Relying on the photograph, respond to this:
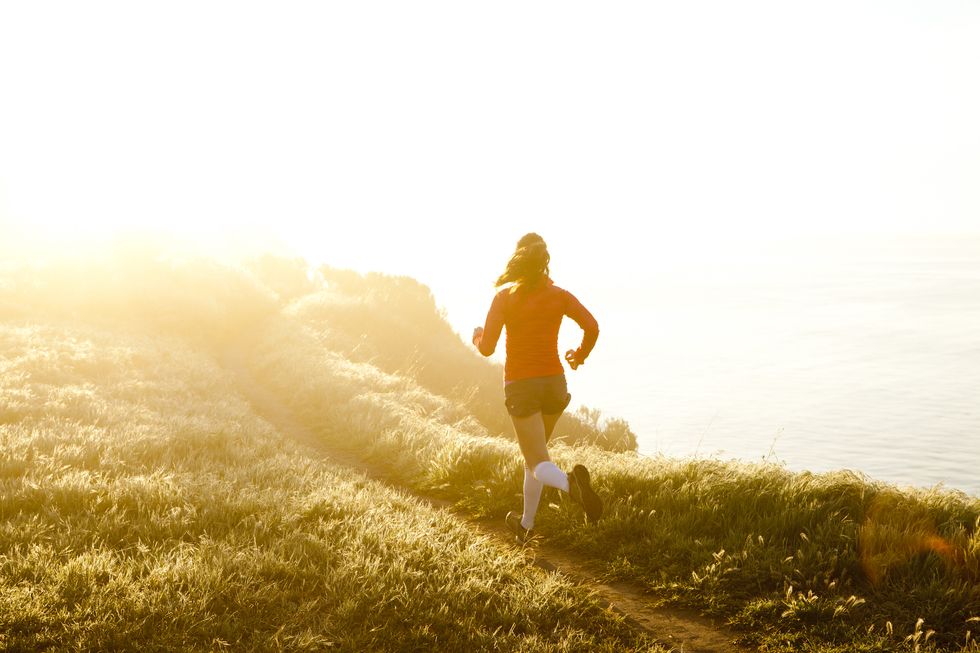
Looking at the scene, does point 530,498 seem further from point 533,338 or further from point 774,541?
point 774,541

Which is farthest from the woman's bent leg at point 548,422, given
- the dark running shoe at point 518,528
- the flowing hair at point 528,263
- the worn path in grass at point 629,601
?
the flowing hair at point 528,263

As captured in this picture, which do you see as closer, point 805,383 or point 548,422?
point 548,422

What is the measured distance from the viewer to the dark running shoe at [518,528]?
23.4ft

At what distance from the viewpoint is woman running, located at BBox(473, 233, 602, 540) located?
663cm

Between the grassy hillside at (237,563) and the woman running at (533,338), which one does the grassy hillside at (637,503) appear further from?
the woman running at (533,338)

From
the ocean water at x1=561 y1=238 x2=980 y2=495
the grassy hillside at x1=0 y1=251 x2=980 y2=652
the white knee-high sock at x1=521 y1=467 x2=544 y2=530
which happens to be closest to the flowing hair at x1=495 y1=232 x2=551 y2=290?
the white knee-high sock at x1=521 y1=467 x2=544 y2=530

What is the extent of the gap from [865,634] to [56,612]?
591cm

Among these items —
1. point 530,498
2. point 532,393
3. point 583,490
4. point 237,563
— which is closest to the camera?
point 237,563

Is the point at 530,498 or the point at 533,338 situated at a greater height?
the point at 533,338

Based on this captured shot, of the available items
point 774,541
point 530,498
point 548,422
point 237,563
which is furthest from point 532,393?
point 237,563

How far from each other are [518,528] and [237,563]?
110 inches

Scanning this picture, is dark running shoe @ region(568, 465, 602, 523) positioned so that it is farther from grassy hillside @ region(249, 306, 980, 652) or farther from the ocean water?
the ocean water

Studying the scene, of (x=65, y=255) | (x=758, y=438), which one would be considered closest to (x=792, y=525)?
(x=65, y=255)

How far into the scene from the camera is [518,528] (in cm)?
723
